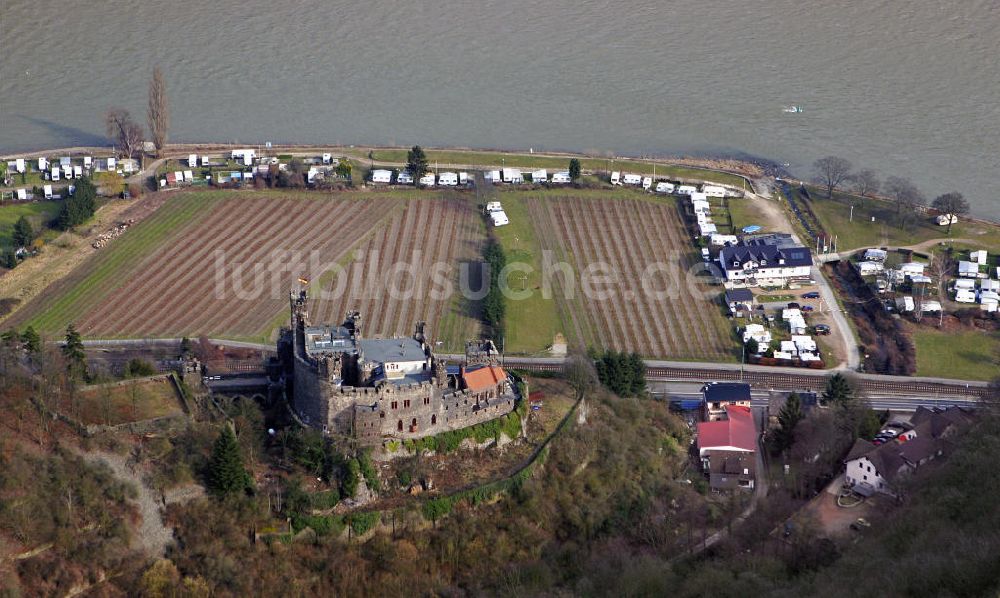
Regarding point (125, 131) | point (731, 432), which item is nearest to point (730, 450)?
point (731, 432)

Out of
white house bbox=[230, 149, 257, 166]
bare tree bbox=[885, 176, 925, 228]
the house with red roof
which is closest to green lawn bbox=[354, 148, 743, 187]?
white house bbox=[230, 149, 257, 166]

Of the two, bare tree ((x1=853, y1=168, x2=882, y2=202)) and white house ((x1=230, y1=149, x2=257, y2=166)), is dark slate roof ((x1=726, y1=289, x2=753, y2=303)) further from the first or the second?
white house ((x1=230, y1=149, x2=257, y2=166))

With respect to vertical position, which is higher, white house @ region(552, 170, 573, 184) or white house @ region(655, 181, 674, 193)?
white house @ region(552, 170, 573, 184)

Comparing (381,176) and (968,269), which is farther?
(381,176)

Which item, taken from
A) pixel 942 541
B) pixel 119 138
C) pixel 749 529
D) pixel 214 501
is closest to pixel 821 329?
pixel 749 529

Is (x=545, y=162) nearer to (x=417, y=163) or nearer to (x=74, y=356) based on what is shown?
(x=417, y=163)

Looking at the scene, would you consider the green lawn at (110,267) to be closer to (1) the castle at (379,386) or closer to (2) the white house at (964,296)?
(1) the castle at (379,386)

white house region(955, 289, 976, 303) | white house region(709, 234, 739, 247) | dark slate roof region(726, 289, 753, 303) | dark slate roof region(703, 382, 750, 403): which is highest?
white house region(709, 234, 739, 247)
